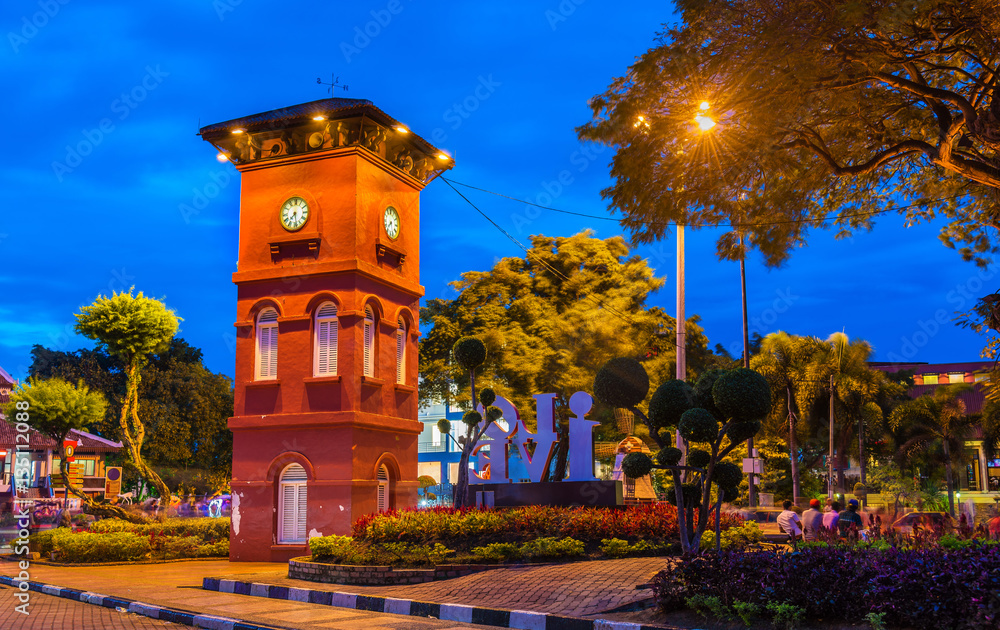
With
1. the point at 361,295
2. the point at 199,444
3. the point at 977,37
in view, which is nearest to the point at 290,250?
the point at 361,295

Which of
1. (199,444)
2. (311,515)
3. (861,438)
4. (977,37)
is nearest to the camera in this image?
(977,37)

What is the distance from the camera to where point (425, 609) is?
1180 centimetres

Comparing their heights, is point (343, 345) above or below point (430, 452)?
above

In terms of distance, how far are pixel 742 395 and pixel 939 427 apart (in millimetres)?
41530

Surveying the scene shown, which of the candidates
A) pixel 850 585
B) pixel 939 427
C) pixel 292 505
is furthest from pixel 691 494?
pixel 939 427

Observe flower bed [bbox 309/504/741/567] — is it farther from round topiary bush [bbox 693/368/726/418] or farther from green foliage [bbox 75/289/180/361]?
green foliage [bbox 75/289/180/361]

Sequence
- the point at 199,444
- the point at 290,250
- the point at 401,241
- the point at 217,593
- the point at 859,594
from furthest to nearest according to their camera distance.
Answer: the point at 199,444, the point at 401,241, the point at 290,250, the point at 217,593, the point at 859,594

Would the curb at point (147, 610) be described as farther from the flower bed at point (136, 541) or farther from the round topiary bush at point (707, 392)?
the round topiary bush at point (707, 392)

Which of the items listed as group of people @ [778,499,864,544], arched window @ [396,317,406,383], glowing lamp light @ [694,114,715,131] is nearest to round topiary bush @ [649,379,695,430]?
glowing lamp light @ [694,114,715,131]

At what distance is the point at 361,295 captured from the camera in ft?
71.2

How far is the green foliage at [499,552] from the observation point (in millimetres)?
14711

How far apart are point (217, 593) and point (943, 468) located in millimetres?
46317

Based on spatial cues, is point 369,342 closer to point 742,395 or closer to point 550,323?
point 550,323

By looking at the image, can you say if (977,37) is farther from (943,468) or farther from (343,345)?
(943,468)
